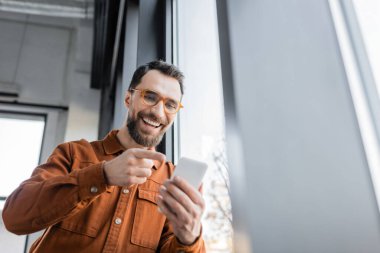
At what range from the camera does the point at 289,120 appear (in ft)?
2.15

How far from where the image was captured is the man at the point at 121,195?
702mm

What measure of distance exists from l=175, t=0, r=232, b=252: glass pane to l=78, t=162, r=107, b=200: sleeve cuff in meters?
0.32

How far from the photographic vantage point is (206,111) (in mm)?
1354

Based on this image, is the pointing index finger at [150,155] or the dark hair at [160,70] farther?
the dark hair at [160,70]

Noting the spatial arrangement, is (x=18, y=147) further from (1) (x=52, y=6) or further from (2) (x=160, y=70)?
(2) (x=160, y=70)

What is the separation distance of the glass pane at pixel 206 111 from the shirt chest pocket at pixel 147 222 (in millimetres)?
189

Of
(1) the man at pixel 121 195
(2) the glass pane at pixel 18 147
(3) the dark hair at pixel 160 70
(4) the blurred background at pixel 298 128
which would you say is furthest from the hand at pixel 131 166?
(2) the glass pane at pixel 18 147

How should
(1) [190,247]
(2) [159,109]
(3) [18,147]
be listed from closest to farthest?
(1) [190,247] < (2) [159,109] < (3) [18,147]

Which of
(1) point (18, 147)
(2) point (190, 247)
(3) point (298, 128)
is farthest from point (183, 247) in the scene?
(1) point (18, 147)

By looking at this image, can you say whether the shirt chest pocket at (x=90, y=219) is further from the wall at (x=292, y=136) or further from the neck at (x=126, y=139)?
the wall at (x=292, y=136)

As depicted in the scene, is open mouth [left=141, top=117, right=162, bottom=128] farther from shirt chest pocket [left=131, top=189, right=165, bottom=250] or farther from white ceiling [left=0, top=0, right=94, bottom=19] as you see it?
white ceiling [left=0, top=0, right=94, bottom=19]

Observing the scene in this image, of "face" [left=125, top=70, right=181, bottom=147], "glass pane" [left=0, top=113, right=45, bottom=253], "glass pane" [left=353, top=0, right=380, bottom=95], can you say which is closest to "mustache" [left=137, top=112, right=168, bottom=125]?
"face" [left=125, top=70, right=181, bottom=147]

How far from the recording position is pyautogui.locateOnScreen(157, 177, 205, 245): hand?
2.14 ft

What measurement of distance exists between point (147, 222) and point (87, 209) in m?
0.18
